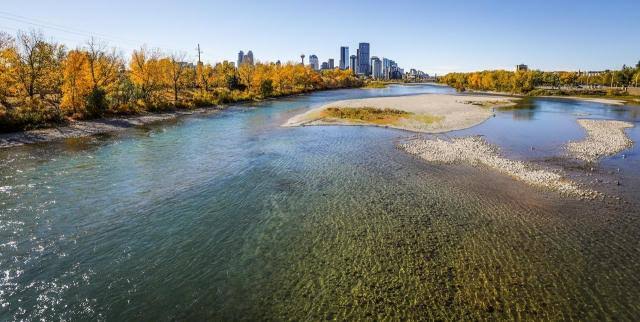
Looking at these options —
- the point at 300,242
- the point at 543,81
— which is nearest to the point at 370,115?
the point at 300,242

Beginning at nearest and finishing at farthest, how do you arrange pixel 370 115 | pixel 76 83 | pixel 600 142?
pixel 600 142 < pixel 76 83 < pixel 370 115

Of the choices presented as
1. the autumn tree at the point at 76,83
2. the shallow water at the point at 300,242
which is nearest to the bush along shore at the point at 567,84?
the shallow water at the point at 300,242

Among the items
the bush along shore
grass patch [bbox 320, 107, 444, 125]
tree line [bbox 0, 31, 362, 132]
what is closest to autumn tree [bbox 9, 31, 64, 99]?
tree line [bbox 0, 31, 362, 132]

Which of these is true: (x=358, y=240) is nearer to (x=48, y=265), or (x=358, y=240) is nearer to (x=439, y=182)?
(x=439, y=182)

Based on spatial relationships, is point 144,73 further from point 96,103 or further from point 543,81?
point 543,81

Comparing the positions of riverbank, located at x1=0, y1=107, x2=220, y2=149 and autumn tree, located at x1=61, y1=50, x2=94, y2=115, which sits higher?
autumn tree, located at x1=61, y1=50, x2=94, y2=115

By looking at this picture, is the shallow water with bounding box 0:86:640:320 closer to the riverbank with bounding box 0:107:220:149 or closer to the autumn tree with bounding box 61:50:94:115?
the riverbank with bounding box 0:107:220:149
